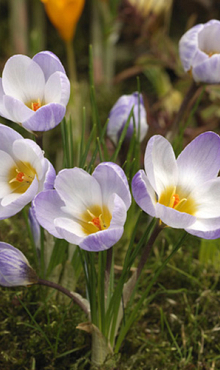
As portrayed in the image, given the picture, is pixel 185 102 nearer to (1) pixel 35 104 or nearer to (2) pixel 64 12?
(1) pixel 35 104

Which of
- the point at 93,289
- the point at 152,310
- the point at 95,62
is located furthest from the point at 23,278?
the point at 95,62

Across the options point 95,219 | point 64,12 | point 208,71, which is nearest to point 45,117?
point 95,219

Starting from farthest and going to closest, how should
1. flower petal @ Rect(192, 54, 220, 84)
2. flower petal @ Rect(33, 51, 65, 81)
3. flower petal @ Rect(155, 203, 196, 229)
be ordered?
flower petal @ Rect(192, 54, 220, 84)
flower petal @ Rect(33, 51, 65, 81)
flower petal @ Rect(155, 203, 196, 229)

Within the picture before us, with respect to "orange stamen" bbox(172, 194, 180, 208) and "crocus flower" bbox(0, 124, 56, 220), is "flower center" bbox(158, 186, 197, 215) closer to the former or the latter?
"orange stamen" bbox(172, 194, 180, 208)

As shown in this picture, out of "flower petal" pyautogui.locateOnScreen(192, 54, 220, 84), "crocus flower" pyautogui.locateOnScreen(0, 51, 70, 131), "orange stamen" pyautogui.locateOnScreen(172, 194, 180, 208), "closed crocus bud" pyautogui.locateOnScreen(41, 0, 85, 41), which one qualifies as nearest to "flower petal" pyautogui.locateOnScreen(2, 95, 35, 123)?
"crocus flower" pyautogui.locateOnScreen(0, 51, 70, 131)

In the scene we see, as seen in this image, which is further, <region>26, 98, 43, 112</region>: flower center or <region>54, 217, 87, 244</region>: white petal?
<region>26, 98, 43, 112</region>: flower center

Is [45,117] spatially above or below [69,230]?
above

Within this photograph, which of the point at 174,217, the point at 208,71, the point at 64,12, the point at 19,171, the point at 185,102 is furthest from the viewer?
the point at 64,12
